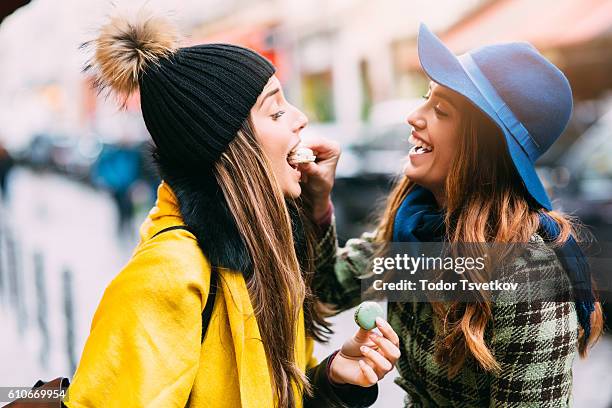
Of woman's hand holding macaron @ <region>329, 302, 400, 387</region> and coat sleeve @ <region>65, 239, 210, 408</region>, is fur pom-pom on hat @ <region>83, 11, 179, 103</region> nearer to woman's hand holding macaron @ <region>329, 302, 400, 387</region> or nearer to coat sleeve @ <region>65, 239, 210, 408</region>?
coat sleeve @ <region>65, 239, 210, 408</region>


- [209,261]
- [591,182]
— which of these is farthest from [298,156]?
[591,182]

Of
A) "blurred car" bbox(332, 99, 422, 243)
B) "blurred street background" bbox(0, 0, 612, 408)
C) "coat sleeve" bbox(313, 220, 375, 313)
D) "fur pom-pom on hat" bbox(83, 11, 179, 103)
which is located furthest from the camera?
"blurred car" bbox(332, 99, 422, 243)

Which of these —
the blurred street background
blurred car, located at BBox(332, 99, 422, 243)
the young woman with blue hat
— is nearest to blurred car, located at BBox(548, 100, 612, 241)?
the blurred street background

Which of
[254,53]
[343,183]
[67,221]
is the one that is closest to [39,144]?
[67,221]

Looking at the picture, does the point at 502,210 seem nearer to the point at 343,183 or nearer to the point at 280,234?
the point at 280,234

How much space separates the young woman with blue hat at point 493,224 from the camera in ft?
5.79

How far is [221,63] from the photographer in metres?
1.83

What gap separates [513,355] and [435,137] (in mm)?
628

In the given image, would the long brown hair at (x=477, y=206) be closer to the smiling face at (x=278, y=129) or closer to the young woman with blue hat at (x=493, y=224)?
the young woman with blue hat at (x=493, y=224)

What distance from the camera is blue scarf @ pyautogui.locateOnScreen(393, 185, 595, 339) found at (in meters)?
1.86

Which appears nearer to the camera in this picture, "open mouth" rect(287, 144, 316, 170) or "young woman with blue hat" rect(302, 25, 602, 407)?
"young woman with blue hat" rect(302, 25, 602, 407)

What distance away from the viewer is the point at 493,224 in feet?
6.25

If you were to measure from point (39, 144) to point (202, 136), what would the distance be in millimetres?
23185

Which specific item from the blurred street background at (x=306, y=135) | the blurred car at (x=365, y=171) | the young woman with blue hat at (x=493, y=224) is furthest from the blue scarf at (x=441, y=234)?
the blurred car at (x=365, y=171)
